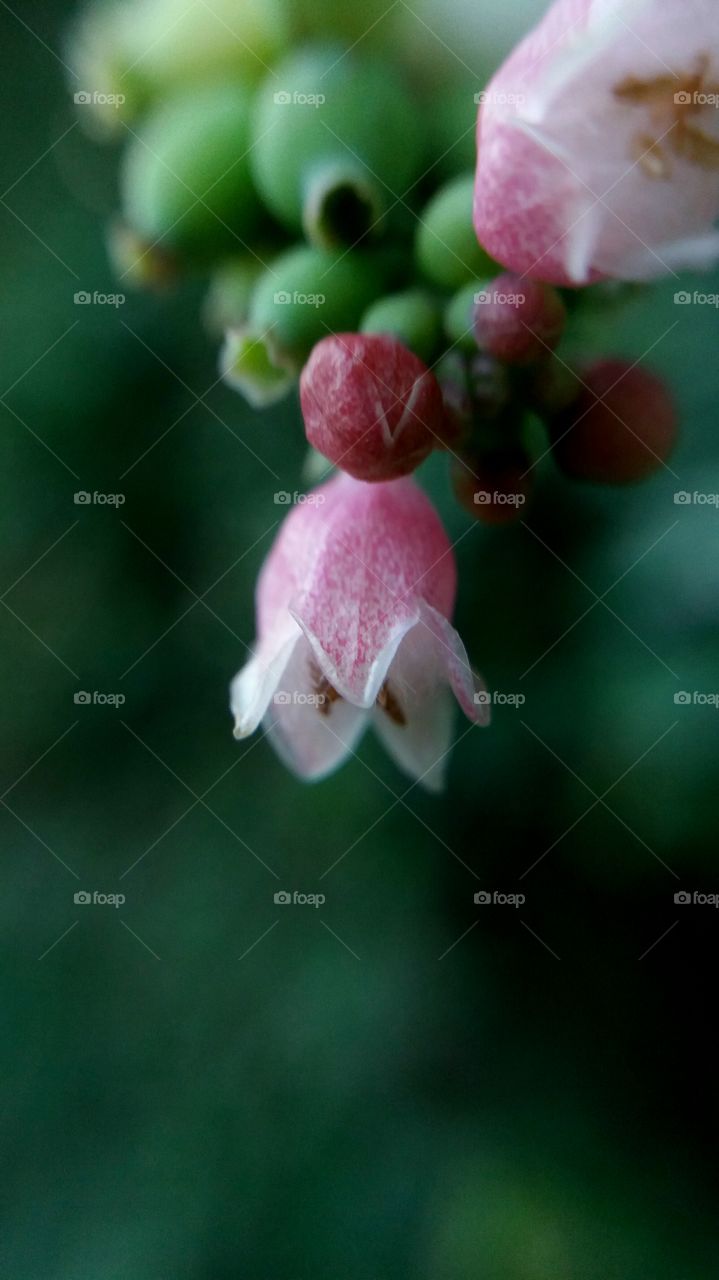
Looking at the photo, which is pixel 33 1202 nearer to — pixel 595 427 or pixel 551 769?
pixel 551 769

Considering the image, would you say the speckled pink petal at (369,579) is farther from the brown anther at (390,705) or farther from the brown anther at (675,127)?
the brown anther at (675,127)

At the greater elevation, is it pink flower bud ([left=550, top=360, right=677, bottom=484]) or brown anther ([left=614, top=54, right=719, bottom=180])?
brown anther ([left=614, top=54, right=719, bottom=180])

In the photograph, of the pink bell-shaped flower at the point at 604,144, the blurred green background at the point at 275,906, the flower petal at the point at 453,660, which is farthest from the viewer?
the blurred green background at the point at 275,906

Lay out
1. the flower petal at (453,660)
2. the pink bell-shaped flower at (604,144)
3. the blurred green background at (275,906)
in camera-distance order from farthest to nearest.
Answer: the blurred green background at (275,906) < the flower petal at (453,660) < the pink bell-shaped flower at (604,144)

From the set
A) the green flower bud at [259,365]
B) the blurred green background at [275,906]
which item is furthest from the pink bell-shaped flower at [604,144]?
the blurred green background at [275,906]

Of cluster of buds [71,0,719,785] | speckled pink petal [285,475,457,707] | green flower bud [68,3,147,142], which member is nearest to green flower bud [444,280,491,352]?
cluster of buds [71,0,719,785]

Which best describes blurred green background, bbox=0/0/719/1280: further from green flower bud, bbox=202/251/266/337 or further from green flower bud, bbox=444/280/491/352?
green flower bud, bbox=444/280/491/352

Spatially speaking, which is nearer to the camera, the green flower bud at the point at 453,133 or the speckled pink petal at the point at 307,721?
the green flower bud at the point at 453,133

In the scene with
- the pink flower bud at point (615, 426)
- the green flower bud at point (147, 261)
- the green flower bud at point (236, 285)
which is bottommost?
the pink flower bud at point (615, 426)
